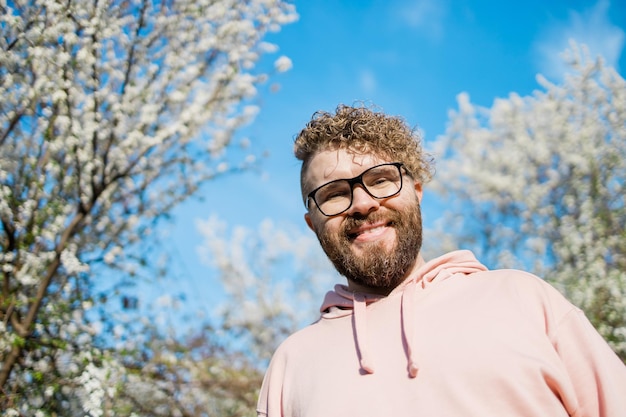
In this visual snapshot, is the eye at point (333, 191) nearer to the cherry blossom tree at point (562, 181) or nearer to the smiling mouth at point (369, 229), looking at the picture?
the smiling mouth at point (369, 229)

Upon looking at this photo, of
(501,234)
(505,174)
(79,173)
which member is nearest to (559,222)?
(501,234)

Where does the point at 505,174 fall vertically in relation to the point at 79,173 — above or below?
above

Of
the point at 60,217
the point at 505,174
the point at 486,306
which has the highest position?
the point at 505,174

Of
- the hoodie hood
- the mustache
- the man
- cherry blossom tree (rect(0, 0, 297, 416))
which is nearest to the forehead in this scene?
the man

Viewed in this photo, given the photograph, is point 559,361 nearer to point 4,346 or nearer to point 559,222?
point 4,346

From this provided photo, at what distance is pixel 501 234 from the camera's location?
8.56 metres

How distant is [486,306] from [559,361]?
200 millimetres

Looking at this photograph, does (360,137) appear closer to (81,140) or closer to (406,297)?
(406,297)

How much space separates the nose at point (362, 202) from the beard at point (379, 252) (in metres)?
0.02

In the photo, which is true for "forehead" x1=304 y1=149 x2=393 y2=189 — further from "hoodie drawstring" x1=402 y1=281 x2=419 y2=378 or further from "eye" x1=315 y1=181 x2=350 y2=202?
"hoodie drawstring" x1=402 y1=281 x2=419 y2=378

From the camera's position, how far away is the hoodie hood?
140 cm

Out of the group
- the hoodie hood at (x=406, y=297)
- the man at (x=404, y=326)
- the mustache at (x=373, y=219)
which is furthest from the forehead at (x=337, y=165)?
the hoodie hood at (x=406, y=297)

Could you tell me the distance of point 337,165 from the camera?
5.42ft

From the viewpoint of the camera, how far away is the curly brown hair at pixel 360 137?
5.58ft
